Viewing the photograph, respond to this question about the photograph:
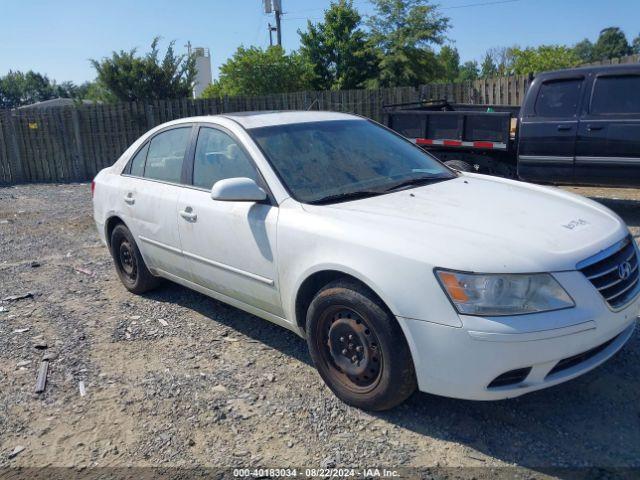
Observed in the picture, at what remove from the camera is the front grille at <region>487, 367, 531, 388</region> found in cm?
284

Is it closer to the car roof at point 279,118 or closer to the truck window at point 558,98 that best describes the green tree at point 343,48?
the truck window at point 558,98

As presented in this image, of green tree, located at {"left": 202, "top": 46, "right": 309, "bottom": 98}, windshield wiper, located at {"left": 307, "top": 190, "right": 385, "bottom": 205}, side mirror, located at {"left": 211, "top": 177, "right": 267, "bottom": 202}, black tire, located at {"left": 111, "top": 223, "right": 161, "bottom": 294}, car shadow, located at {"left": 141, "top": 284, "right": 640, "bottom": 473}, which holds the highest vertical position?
green tree, located at {"left": 202, "top": 46, "right": 309, "bottom": 98}

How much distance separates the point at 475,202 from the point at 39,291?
469cm

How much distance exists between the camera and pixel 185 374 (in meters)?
4.01

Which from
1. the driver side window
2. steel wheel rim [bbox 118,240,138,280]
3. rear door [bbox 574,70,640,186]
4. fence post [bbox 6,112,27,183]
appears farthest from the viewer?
fence post [bbox 6,112,27,183]

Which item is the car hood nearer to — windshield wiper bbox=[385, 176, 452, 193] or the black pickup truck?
windshield wiper bbox=[385, 176, 452, 193]

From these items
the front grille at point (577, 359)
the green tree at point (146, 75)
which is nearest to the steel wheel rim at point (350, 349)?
the front grille at point (577, 359)

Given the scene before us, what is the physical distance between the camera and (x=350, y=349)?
131 inches

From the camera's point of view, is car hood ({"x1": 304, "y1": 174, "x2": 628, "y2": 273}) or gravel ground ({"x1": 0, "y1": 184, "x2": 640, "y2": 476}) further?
gravel ground ({"x1": 0, "y1": 184, "x2": 640, "y2": 476})

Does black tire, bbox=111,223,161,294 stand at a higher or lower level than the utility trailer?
lower

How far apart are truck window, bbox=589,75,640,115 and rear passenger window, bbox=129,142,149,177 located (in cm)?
581

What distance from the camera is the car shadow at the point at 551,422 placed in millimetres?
2881

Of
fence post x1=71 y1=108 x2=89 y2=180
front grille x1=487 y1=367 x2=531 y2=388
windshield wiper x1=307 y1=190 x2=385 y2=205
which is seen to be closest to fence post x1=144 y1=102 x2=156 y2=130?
fence post x1=71 y1=108 x2=89 y2=180

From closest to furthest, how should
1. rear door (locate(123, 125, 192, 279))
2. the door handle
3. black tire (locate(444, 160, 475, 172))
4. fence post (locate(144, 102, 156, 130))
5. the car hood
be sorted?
the car hood
the door handle
rear door (locate(123, 125, 192, 279))
black tire (locate(444, 160, 475, 172))
fence post (locate(144, 102, 156, 130))
